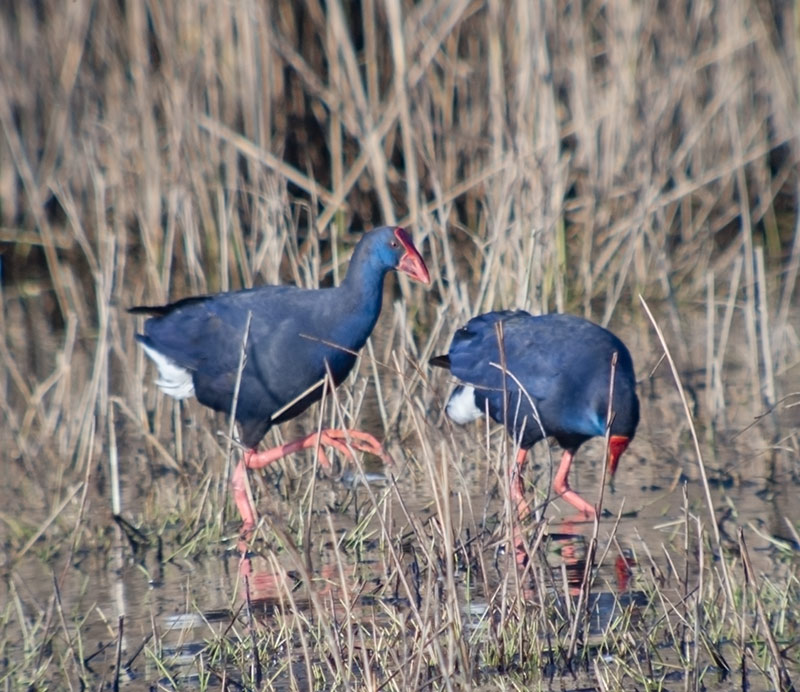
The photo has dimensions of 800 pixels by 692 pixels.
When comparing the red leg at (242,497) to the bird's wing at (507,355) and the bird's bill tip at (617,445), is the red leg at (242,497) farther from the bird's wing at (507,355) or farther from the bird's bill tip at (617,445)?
the bird's bill tip at (617,445)

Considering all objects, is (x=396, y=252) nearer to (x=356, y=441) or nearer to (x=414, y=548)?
(x=356, y=441)

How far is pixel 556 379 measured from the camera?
13.5 feet

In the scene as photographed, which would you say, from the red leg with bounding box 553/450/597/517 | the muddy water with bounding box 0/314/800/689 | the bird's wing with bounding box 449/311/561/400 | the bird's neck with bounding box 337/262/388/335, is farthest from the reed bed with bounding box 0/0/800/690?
the bird's neck with bounding box 337/262/388/335

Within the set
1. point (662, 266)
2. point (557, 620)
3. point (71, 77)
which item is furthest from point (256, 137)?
point (557, 620)

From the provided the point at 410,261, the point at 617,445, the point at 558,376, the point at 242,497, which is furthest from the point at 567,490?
the point at 242,497

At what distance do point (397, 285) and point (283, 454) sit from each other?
3.06 metres

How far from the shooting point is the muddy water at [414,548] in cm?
310

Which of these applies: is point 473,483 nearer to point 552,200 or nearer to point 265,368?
point 265,368

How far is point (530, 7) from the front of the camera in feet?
19.4

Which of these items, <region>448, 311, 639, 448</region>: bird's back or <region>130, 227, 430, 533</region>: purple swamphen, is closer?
<region>448, 311, 639, 448</region>: bird's back

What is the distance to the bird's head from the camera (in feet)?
14.2

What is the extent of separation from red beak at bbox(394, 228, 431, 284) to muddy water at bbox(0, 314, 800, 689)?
1.77 feet

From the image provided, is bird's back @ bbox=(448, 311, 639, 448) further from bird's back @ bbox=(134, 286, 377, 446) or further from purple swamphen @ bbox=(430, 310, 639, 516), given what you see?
bird's back @ bbox=(134, 286, 377, 446)

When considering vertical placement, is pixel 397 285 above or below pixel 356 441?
above
